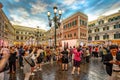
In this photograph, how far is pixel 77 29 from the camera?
3152 cm

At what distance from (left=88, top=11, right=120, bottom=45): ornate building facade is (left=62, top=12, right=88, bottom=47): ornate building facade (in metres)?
6.62

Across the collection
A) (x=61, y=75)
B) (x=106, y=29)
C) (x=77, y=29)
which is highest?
(x=106, y=29)

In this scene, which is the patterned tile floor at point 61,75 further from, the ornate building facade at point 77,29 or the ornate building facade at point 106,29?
the ornate building facade at point 106,29

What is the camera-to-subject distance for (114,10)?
39.4 metres

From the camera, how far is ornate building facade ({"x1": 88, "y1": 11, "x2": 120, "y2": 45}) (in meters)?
35.7

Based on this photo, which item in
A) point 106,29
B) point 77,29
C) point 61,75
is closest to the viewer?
point 61,75

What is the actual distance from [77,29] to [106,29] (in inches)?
494

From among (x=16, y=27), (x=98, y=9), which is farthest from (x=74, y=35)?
(x=16, y=27)

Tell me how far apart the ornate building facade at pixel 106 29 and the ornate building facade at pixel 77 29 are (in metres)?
6.62

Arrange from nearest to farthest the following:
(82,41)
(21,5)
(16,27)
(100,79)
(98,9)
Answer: (100,79) < (82,41) < (98,9) < (21,5) < (16,27)

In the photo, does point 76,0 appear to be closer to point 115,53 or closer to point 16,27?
point 115,53

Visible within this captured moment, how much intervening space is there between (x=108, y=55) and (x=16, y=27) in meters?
76.1

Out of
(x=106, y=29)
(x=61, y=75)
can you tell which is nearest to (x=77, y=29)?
(x=106, y=29)

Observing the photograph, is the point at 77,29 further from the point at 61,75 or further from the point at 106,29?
the point at 61,75
